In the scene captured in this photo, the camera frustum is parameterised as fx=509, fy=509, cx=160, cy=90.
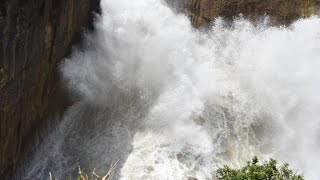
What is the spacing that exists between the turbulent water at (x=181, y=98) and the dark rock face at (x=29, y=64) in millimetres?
983

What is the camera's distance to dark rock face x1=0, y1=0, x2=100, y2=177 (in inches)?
471

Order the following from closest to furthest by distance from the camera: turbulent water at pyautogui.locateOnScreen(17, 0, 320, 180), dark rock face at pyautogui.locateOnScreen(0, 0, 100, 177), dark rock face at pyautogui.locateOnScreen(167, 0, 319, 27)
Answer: dark rock face at pyautogui.locateOnScreen(0, 0, 100, 177)
turbulent water at pyautogui.locateOnScreen(17, 0, 320, 180)
dark rock face at pyautogui.locateOnScreen(167, 0, 319, 27)

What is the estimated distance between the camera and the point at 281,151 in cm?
1792

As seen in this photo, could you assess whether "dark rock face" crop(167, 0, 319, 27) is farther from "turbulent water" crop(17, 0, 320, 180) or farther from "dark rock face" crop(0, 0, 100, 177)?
"dark rock face" crop(0, 0, 100, 177)

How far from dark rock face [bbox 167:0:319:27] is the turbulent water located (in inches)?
16.1

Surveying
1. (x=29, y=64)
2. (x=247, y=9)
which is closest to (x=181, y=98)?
(x=247, y=9)

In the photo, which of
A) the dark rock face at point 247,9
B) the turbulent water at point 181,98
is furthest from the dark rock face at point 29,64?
the dark rock face at point 247,9

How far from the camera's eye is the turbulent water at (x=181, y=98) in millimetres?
16734

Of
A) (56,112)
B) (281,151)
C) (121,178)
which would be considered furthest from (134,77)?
(281,151)

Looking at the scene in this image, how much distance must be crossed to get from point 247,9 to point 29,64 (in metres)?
11.5

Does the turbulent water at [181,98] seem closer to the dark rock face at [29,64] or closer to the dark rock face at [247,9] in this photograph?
the dark rock face at [247,9]

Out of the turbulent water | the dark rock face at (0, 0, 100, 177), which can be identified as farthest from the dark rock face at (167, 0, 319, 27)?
the dark rock face at (0, 0, 100, 177)

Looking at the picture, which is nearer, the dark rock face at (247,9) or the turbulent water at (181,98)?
the turbulent water at (181,98)

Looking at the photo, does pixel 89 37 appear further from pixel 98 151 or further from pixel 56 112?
pixel 98 151
